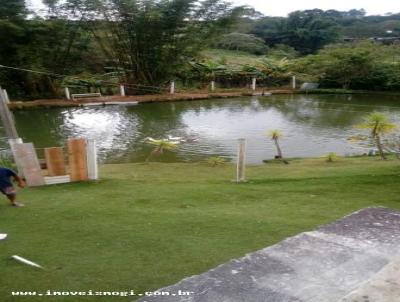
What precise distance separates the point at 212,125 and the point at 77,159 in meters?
8.11

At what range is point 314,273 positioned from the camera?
208cm

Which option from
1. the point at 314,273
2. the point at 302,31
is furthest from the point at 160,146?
the point at 302,31

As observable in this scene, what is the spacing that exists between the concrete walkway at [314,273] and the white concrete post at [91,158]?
5490 mm

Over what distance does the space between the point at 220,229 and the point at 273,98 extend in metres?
18.6

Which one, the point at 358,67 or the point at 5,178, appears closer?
the point at 5,178

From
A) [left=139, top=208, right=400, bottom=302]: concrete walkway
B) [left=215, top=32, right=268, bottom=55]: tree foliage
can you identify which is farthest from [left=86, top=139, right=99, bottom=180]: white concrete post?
[left=215, top=32, right=268, bottom=55]: tree foliage

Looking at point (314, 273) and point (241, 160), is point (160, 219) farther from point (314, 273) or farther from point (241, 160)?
point (314, 273)

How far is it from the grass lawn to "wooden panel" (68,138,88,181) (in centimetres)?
22

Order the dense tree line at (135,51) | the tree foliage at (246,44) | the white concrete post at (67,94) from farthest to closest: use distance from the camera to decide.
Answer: the tree foliage at (246,44) < the white concrete post at (67,94) < the dense tree line at (135,51)

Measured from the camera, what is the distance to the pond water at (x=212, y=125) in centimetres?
1165

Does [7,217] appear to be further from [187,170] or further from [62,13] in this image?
[62,13]

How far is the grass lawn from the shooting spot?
3469 mm

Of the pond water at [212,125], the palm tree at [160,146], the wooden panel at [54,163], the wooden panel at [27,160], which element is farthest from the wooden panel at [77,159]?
the palm tree at [160,146]

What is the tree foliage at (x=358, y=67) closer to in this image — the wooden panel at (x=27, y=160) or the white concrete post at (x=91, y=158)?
the white concrete post at (x=91, y=158)
